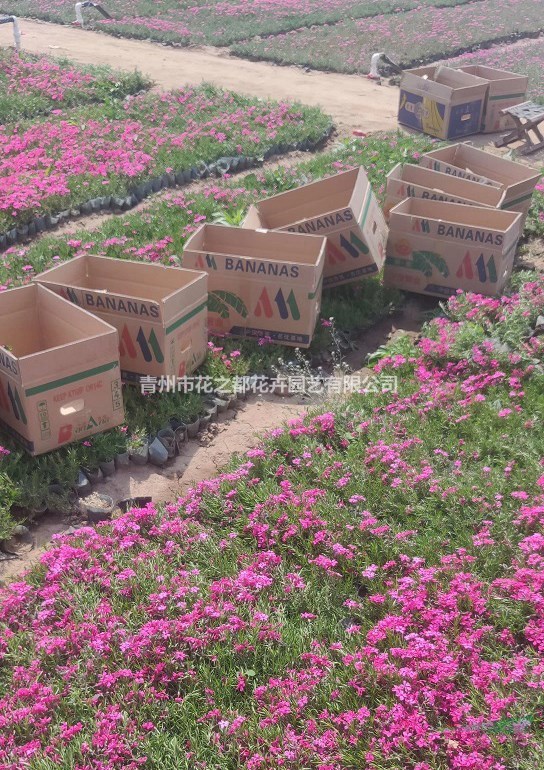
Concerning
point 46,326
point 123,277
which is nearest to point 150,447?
point 46,326

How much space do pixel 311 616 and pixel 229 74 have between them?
1775 centimetres

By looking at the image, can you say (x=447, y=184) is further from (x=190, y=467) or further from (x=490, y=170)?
(x=190, y=467)

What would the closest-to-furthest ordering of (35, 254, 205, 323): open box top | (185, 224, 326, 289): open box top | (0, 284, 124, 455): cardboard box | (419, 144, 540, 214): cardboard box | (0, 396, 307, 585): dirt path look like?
(0, 396, 307, 585): dirt path < (0, 284, 124, 455): cardboard box < (35, 254, 205, 323): open box top < (185, 224, 326, 289): open box top < (419, 144, 540, 214): cardboard box

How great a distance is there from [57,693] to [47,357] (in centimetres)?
256

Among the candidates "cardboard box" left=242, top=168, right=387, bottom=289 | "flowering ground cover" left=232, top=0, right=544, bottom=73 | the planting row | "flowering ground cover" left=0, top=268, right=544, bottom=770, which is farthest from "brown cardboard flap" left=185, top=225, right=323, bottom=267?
the planting row

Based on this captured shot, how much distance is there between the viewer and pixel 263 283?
24.7 feet

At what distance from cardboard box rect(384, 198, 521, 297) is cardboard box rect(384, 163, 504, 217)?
255 millimetres

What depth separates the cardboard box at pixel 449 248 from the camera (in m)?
8.20

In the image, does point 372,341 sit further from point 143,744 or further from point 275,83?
point 275,83

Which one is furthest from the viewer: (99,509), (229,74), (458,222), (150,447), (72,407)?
(229,74)

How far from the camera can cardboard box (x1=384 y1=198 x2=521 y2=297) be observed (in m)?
8.20

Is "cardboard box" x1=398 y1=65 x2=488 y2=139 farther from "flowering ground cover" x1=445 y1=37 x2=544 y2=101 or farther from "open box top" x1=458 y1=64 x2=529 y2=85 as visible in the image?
"flowering ground cover" x1=445 y1=37 x2=544 y2=101

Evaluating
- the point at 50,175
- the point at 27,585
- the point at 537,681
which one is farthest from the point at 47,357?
the point at 50,175

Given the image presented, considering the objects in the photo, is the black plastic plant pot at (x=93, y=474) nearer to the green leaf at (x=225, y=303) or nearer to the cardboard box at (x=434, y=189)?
the green leaf at (x=225, y=303)
